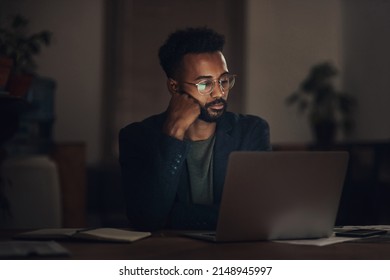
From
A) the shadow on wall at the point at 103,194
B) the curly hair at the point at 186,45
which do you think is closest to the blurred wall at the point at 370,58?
the curly hair at the point at 186,45

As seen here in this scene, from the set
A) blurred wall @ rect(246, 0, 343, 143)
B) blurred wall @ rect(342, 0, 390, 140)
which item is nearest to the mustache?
blurred wall @ rect(246, 0, 343, 143)

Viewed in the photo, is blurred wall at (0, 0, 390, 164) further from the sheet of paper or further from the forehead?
the sheet of paper

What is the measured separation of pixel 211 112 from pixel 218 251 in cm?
88

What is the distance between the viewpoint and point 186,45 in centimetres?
211

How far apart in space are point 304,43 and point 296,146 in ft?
1.64

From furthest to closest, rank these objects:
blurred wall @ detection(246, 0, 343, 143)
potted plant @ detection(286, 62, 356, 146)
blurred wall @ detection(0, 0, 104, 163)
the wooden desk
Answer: potted plant @ detection(286, 62, 356, 146), blurred wall @ detection(0, 0, 104, 163), blurred wall @ detection(246, 0, 343, 143), the wooden desk

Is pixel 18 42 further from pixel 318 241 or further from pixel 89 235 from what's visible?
pixel 318 241

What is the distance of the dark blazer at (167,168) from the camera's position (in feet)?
5.62

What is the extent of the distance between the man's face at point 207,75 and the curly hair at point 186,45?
28 millimetres

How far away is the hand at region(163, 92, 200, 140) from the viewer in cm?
181

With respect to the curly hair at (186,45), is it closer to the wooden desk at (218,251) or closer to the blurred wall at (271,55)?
the blurred wall at (271,55)

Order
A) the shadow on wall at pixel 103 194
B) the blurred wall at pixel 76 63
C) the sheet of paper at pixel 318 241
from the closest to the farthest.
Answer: the sheet of paper at pixel 318 241
the blurred wall at pixel 76 63
the shadow on wall at pixel 103 194

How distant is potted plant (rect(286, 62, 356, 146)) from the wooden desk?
200cm

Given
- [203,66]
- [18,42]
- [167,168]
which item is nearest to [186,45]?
[203,66]
